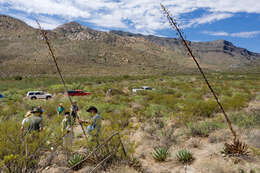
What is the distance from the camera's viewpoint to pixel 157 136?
22.0 ft

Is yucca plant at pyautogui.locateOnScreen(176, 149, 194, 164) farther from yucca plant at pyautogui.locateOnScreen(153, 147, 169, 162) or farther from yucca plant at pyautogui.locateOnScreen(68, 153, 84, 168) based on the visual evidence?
yucca plant at pyautogui.locateOnScreen(68, 153, 84, 168)

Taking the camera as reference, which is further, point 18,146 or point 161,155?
point 161,155

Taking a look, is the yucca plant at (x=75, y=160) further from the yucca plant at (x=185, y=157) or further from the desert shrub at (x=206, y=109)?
the desert shrub at (x=206, y=109)

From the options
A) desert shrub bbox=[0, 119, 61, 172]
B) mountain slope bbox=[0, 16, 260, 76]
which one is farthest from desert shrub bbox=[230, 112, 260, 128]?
mountain slope bbox=[0, 16, 260, 76]

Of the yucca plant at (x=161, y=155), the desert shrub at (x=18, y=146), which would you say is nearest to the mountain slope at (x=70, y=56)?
the yucca plant at (x=161, y=155)

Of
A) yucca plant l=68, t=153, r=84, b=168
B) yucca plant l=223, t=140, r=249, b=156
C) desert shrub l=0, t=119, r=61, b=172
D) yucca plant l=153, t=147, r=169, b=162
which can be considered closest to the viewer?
desert shrub l=0, t=119, r=61, b=172

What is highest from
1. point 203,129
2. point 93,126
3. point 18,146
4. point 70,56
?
point 70,56

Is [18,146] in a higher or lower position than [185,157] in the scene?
higher

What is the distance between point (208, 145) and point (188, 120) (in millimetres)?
2573

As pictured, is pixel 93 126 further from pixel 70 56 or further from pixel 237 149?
pixel 70 56

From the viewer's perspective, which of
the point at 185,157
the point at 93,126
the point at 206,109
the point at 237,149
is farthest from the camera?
the point at 206,109

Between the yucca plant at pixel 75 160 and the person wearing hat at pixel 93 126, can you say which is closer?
the person wearing hat at pixel 93 126

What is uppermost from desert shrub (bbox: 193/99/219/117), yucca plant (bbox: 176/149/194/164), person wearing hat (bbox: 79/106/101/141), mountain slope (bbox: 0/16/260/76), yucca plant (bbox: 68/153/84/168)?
mountain slope (bbox: 0/16/260/76)

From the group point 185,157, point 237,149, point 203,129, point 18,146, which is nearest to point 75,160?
point 18,146
